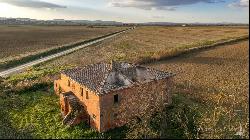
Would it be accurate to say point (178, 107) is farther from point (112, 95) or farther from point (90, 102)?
point (90, 102)

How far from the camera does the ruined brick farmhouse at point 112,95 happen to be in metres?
28.4

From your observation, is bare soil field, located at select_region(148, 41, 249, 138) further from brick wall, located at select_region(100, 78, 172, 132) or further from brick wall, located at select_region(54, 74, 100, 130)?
brick wall, located at select_region(54, 74, 100, 130)

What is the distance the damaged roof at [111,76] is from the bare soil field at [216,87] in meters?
6.38

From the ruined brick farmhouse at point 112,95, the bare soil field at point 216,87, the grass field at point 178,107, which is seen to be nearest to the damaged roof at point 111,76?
the ruined brick farmhouse at point 112,95

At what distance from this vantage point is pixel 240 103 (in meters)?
34.8

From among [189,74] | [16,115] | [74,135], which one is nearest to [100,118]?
[74,135]

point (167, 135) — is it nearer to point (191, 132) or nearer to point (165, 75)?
point (191, 132)

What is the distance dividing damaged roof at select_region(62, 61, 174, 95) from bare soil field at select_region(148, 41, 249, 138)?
6.38 m

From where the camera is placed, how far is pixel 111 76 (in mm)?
30109

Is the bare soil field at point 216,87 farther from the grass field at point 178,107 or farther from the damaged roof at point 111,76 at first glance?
the damaged roof at point 111,76

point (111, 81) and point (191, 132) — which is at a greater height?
point (111, 81)

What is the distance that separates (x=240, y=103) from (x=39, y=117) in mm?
20927

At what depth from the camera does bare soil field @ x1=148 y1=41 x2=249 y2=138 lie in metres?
26.5

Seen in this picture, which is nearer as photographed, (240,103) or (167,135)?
(167,135)
